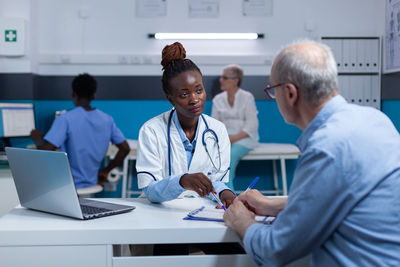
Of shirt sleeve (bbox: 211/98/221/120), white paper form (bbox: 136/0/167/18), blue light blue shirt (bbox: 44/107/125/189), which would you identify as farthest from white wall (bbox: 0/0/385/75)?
blue light blue shirt (bbox: 44/107/125/189)

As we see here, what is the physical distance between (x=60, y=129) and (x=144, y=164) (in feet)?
5.24

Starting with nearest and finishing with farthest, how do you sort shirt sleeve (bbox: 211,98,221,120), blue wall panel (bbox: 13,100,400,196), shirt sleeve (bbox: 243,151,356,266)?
shirt sleeve (bbox: 243,151,356,266), shirt sleeve (bbox: 211,98,221,120), blue wall panel (bbox: 13,100,400,196)

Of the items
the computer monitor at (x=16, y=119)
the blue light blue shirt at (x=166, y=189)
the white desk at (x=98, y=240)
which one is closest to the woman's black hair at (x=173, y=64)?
the blue light blue shirt at (x=166, y=189)

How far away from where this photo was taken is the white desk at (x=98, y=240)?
1.18m

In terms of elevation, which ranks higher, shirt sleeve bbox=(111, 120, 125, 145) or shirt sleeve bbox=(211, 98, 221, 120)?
shirt sleeve bbox=(211, 98, 221, 120)

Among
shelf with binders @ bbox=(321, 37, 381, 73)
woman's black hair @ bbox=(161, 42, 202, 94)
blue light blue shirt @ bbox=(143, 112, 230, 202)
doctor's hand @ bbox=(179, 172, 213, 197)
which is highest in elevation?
shelf with binders @ bbox=(321, 37, 381, 73)

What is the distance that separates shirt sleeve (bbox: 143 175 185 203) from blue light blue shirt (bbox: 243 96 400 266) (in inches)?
20.0

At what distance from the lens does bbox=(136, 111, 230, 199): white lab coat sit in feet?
5.41

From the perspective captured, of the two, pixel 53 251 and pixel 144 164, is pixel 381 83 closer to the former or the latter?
pixel 144 164

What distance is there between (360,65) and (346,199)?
12.9ft

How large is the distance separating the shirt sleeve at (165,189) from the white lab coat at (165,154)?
104mm

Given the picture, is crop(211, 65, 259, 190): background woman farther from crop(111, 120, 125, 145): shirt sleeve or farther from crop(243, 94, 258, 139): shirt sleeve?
crop(111, 120, 125, 145): shirt sleeve

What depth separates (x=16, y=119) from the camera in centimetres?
367

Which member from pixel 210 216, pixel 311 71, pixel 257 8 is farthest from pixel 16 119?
pixel 311 71
